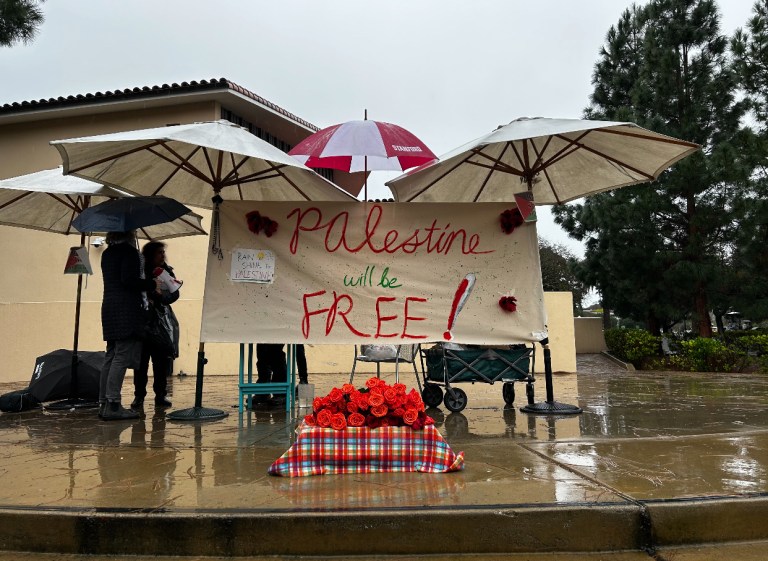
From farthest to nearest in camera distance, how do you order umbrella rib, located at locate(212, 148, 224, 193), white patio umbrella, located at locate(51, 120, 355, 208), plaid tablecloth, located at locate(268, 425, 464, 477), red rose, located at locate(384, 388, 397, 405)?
umbrella rib, located at locate(212, 148, 224, 193) < white patio umbrella, located at locate(51, 120, 355, 208) < red rose, located at locate(384, 388, 397, 405) < plaid tablecloth, located at locate(268, 425, 464, 477)

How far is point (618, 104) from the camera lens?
24.5 metres

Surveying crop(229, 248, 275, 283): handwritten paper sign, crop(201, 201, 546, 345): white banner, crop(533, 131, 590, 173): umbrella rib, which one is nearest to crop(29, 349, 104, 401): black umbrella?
crop(201, 201, 546, 345): white banner

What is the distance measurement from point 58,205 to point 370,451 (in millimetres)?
6398

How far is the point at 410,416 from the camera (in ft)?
13.8

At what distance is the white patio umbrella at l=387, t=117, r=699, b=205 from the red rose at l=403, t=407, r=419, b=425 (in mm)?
2824

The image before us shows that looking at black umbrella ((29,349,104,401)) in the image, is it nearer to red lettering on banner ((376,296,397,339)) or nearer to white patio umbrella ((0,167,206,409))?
white patio umbrella ((0,167,206,409))

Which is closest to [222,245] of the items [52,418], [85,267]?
[85,267]

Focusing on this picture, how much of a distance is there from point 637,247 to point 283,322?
52.9ft

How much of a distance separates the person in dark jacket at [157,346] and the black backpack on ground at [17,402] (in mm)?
1255

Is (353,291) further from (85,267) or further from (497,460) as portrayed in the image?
(85,267)

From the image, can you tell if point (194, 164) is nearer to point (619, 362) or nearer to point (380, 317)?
point (380, 317)

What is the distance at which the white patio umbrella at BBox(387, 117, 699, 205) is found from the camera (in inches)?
246

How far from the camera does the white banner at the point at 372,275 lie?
6.62 metres

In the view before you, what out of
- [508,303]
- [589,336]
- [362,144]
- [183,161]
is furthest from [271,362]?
[589,336]
